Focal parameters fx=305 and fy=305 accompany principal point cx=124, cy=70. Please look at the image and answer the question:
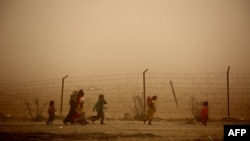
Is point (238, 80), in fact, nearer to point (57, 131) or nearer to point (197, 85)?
point (197, 85)

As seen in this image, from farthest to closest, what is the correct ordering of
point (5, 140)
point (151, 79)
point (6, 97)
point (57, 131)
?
point (6, 97) → point (151, 79) → point (57, 131) → point (5, 140)

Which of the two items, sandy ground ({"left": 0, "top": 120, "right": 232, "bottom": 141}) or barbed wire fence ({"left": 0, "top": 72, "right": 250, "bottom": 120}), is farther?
barbed wire fence ({"left": 0, "top": 72, "right": 250, "bottom": 120})

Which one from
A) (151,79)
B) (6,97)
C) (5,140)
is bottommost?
(5,140)

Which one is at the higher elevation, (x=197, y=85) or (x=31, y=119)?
(x=197, y=85)

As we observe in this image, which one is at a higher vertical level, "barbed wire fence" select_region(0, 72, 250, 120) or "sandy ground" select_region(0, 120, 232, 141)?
"barbed wire fence" select_region(0, 72, 250, 120)

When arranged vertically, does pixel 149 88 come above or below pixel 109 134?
above

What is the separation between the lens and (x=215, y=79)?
1362 centimetres

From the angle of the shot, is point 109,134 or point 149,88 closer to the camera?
point 109,134

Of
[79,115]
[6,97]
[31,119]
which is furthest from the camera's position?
[6,97]

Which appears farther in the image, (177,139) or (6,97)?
(6,97)

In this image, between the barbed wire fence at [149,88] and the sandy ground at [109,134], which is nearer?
the sandy ground at [109,134]

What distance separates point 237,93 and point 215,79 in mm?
1103

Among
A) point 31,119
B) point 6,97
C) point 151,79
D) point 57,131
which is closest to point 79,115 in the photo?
point 57,131

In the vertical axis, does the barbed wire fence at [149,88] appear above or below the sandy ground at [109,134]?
above
